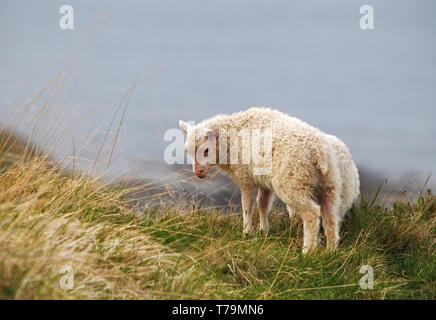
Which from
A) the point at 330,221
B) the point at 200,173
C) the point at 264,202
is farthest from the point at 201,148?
the point at 330,221

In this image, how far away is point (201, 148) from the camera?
7.54 meters

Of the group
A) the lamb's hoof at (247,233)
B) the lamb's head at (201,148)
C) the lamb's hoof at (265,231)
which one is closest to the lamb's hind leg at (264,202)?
the lamb's hoof at (265,231)

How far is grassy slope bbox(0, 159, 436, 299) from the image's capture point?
164 inches

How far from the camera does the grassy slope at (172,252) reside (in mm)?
4163

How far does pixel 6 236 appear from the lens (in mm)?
4102

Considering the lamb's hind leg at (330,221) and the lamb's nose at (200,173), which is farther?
the lamb's nose at (200,173)

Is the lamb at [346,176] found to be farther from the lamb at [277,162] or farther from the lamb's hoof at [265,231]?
the lamb's hoof at [265,231]

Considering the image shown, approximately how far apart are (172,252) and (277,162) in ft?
7.14

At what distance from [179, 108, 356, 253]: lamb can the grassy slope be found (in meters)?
0.46

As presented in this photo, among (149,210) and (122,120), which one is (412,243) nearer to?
(149,210)

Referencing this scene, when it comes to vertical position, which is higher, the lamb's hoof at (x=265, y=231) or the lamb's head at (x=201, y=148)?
the lamb's head at (x=201, y=148)

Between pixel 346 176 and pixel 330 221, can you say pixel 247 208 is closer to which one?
pixel 330 221

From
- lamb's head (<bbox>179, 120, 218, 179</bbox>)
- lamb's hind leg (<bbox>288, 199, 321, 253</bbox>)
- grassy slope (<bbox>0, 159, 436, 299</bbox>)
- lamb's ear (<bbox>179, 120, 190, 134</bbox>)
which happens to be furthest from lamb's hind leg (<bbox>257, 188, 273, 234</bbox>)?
lamb's ear (<bbox>179, 120, 190, 134</bbox>)
